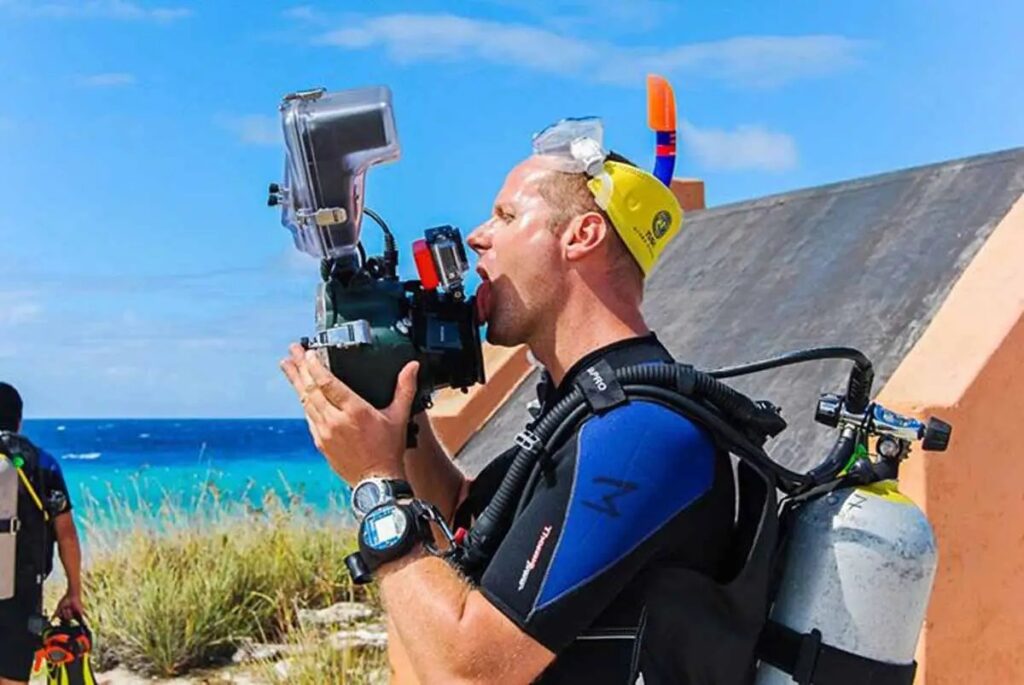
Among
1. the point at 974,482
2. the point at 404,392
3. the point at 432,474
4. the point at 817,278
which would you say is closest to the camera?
the point at 404,392

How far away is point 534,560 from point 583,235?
27.6 inches

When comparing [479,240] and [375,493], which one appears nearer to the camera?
[375,493]

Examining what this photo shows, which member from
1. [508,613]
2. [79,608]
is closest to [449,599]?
[508,613]

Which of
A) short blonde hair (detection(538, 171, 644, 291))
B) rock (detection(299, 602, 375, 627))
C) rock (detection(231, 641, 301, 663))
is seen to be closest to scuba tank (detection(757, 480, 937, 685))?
short blonde hair (detection(538, 171, 644, 291))

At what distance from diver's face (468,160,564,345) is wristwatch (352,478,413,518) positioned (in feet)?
1.34

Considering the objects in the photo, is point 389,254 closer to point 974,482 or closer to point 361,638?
point 974,482

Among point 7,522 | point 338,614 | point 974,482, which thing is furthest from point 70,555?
point 974,482

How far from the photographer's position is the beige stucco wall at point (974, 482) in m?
4.01

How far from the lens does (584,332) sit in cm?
→ 238

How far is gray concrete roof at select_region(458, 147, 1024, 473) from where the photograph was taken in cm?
511

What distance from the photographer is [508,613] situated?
6.58 ft

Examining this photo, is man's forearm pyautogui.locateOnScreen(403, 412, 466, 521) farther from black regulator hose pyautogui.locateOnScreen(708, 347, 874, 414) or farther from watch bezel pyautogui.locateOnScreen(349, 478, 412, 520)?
black regulator hose pyautogui.locateOnScreen(708, 347, 874, 414)

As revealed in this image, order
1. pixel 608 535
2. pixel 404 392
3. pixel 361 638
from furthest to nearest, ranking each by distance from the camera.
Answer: pixel 361 638
pixel 404 392
pixel 608 535

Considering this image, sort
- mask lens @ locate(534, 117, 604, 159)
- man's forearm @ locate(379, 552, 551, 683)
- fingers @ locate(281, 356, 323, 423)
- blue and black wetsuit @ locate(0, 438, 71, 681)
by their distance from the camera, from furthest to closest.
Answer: blue and black wetsuit @ locate(0, 438, 71, 681), mask lens @ locate(534, 117, 604, 159), fingers @ locate(281, 356, 323, 423), man's forearm @ locate(379, 552, 551, 683)
